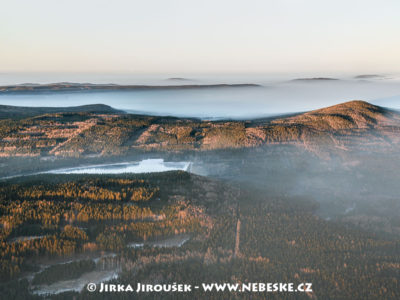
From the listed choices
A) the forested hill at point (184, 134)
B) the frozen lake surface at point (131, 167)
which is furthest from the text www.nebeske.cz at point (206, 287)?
the forested hill at point (184, 134)

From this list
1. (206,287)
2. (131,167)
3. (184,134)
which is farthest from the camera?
(184,134)

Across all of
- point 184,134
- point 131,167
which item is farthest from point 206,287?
point 184,134

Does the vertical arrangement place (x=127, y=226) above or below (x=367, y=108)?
below

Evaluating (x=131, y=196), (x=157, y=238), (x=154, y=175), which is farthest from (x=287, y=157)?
(x=157, y=238)

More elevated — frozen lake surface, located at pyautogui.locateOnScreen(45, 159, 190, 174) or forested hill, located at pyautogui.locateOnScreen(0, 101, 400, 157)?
forested hill, located at pyautogui.locateOnScreen(0, 101, 400, 157)

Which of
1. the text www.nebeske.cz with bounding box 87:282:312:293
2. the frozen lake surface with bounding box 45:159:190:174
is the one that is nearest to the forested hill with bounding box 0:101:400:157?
the frozen lake surface with bounding box 45:159:190:174

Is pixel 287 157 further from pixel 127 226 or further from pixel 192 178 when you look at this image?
pixel 127 226

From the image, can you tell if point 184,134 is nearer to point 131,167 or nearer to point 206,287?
point 131,167

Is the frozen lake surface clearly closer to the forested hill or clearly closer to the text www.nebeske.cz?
the forested hill
